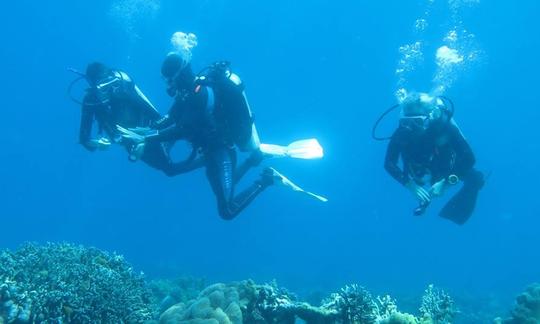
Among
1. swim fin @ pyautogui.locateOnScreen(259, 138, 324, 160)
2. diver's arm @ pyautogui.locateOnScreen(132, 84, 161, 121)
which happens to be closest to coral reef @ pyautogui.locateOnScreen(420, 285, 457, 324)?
swim fin @ pyautogui.locateOnScreen(259, 138, 324, 160)

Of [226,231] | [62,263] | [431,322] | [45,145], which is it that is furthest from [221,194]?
[45,145]

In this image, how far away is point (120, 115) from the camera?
10.6 meters

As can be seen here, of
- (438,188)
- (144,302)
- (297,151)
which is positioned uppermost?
(297,151)

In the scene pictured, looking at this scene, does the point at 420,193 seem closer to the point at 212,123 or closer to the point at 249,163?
the point at 212,123

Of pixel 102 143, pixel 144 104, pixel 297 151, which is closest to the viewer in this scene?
pixel 102 143

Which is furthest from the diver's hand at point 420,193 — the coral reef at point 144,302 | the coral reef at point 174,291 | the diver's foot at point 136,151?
the coral reef at point 174,291

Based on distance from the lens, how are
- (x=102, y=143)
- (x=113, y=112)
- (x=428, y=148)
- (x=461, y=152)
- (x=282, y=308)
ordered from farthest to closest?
(x=113, y=112), (x=102, y=143), (x=461, y=152), (x=428, y=148), (x=282, y=308)

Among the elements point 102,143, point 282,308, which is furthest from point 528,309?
point 102,143

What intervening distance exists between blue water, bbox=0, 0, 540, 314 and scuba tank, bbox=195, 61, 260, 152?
43302 mm

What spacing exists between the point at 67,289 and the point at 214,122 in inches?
161

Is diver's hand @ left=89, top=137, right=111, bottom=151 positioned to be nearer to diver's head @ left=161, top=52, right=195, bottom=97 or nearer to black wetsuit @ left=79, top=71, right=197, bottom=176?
black wetsuit @ left=79, top=71, right=197, bottom=176

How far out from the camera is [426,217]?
302 ft

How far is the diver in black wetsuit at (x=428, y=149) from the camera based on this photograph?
7.97 metres

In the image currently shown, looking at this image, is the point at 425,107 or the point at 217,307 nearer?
A: the point at 217,307
